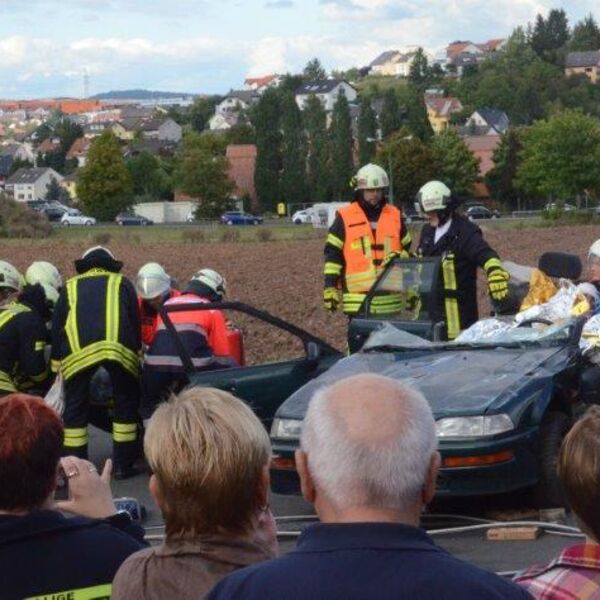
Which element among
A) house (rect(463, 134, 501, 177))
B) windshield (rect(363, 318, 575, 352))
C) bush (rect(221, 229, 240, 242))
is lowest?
house (rect(463, 134, 501, 177))

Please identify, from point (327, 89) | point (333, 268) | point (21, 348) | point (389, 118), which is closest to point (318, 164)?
point (389, 118)

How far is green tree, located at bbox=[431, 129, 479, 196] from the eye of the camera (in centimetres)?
9756

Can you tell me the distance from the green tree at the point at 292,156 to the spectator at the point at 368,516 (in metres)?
102

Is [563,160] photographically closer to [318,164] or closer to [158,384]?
[318,164]

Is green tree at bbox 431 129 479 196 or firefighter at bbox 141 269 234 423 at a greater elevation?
firefighter at bbox 141 269 234 423

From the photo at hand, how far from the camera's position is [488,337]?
365 inches

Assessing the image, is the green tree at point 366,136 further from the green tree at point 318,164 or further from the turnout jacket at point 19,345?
the turnout jacket at point 19,345

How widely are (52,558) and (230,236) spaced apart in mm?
52397

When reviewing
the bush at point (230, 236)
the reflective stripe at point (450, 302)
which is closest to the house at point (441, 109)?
the bush at point (230, 236)

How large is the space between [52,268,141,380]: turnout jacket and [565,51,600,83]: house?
613ft

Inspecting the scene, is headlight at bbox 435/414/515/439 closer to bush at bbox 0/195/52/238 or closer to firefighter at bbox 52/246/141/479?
firefighter at bbox 52/246/141/479

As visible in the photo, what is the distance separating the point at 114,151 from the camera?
9719 centimetres

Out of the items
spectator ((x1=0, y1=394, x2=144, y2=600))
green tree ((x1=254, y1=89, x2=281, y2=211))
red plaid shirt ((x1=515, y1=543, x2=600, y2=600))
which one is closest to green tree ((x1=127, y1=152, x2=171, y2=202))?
green tree ((x1=254, y1=89, x2=281, y2=211))

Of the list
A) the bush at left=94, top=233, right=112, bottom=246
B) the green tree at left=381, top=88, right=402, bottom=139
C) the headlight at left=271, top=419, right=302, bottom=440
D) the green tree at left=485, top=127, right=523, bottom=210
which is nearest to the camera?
the headlight at left=271, top=419, right=302, bottom=440
